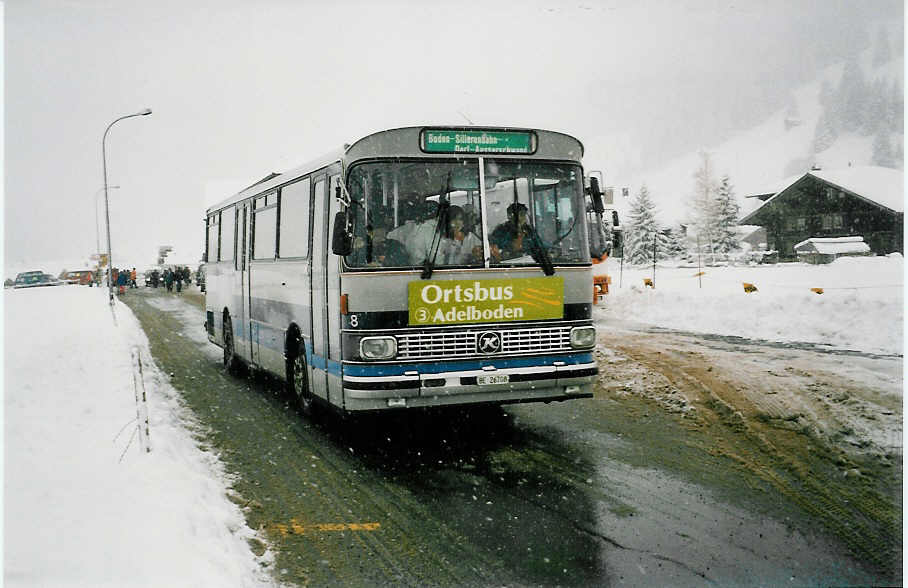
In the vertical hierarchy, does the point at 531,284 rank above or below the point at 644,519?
above

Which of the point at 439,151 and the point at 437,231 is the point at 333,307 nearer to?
the point at 437,231

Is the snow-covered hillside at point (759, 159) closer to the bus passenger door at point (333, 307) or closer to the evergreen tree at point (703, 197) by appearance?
the evergreen tree at point (703, 197)

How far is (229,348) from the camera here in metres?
13.6

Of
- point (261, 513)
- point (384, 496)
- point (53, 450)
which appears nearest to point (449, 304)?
point (384, 496)

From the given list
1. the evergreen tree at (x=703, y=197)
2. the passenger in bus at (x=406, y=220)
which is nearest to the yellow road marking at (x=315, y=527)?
the passenger in bus at (x=406, y=220)

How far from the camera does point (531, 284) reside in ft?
23.9

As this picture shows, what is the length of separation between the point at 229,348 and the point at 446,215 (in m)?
7.79

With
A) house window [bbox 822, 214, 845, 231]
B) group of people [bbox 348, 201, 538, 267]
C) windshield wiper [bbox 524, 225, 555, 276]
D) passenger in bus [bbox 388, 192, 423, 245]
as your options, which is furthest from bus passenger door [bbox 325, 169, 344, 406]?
house window [bbox 822, 214, 845, 231]

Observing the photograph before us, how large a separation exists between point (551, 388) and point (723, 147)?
63001mm

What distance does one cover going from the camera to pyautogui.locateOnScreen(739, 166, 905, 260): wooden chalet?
38531 millimetres

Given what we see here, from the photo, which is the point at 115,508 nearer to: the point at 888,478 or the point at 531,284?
the point at 531,284

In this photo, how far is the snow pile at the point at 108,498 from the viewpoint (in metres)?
4.54

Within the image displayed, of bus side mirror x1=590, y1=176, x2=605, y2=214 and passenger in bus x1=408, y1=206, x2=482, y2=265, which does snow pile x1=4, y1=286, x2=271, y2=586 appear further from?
bus side mirror x1=590, y1=176, x2=605, y2=214

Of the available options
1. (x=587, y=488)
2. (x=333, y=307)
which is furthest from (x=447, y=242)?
(x=587, y=488)
